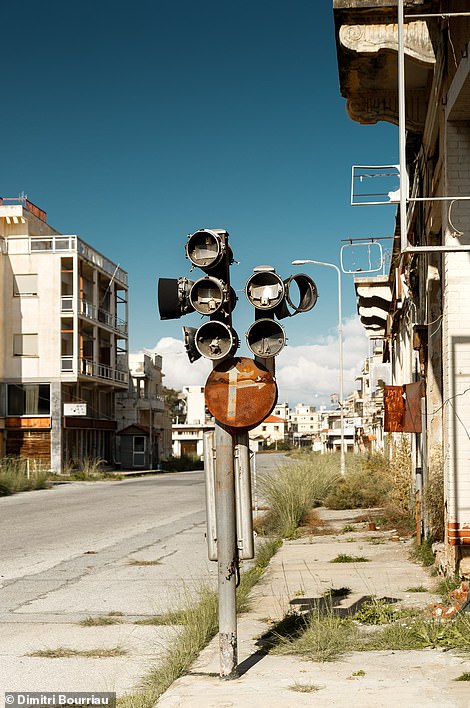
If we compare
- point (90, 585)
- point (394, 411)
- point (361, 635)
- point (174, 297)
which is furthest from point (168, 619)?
point (394, 411)

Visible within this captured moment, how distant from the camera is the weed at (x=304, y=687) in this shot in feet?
18.6

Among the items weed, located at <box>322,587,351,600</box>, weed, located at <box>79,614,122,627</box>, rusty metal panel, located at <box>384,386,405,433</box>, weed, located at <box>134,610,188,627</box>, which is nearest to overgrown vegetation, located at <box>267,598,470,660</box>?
weed, located at <box>134,610,188,627</box>

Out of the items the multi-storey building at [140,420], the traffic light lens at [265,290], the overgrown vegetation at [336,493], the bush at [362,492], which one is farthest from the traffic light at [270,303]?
the multi-storey building at [140,420]

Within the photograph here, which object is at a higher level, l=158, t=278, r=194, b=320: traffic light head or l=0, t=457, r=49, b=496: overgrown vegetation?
l=158, t=278, r=194, b=320: traffic light head

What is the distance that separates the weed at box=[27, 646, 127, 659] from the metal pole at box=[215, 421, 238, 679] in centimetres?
153

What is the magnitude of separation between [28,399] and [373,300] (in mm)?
31067

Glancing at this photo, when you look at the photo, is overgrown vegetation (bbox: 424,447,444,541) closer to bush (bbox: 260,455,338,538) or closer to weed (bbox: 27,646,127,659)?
bush (bbox: 260,455,338,538)

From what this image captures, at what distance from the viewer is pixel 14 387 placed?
2137 inches

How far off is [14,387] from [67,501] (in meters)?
26.5

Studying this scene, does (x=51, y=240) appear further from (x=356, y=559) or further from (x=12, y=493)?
(x=356, y=559)

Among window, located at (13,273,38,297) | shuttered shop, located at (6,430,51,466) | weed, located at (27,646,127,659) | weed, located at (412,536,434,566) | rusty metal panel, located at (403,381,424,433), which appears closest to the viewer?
weed, located at (27,646,127,659)

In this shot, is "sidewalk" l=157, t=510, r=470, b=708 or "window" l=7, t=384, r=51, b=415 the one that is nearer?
"sidewalk" l=157, t=510, r=470, b=708

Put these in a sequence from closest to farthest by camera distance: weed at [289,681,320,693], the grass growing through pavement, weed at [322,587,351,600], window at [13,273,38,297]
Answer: weed at [289,681,320,693]
the grass growing through pavement
weed at [322,587,351,600]
window at [13,273,38,297]

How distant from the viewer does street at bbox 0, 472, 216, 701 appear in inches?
275
